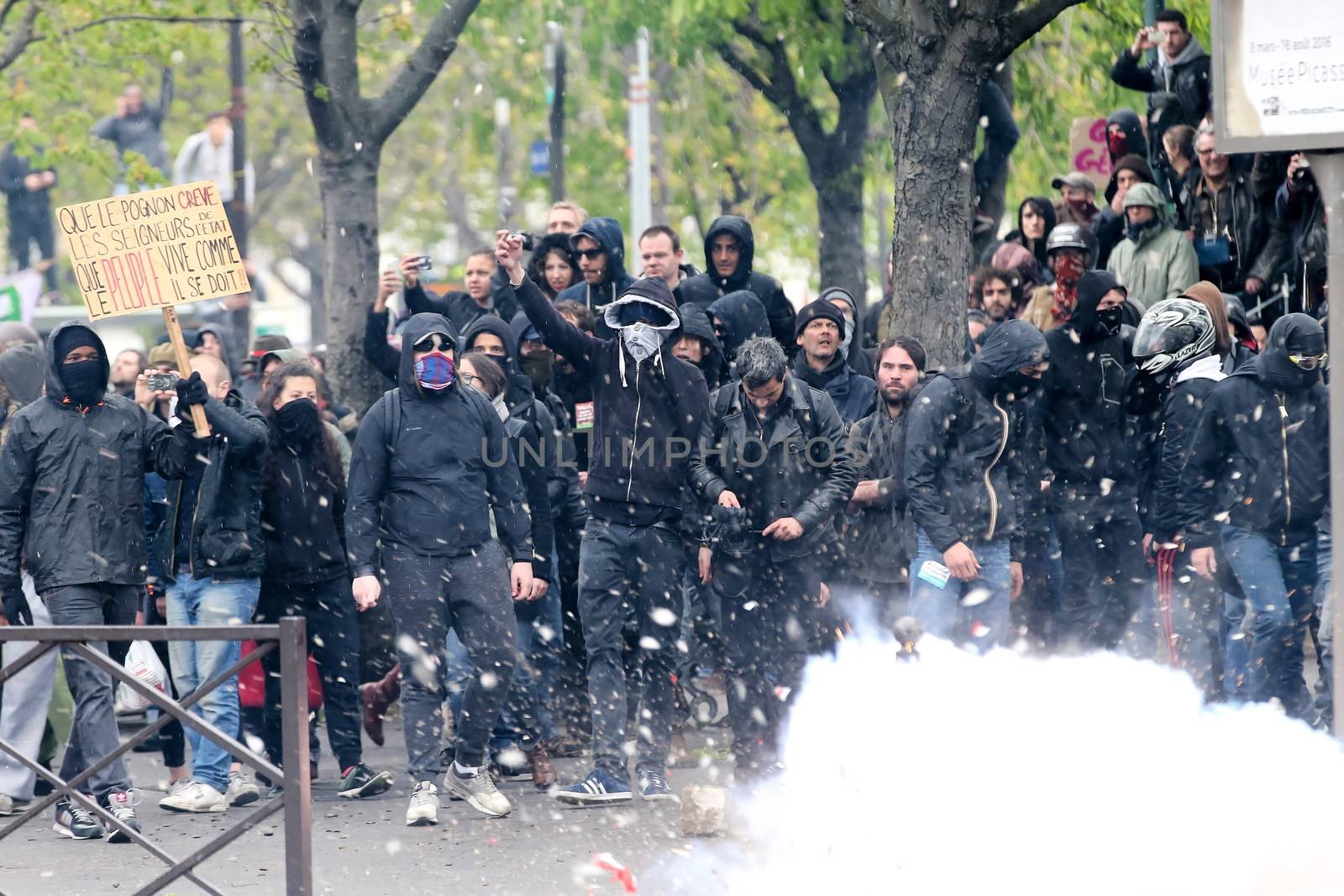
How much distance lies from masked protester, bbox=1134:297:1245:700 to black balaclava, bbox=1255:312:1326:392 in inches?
12.3

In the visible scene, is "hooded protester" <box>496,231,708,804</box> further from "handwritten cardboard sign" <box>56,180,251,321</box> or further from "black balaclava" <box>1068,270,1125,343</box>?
"black balaclava" <box>1068,270,1125,343</box>

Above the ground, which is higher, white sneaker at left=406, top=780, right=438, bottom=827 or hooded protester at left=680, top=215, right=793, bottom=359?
hooded protester at left=680, top=215, right=793, bottom=359

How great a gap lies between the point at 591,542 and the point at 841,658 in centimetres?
129

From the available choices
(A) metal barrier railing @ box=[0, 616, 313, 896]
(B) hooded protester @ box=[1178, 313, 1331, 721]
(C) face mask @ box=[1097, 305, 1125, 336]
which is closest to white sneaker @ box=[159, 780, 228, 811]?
(A) metal barrier railing @ box=[0, 616, 313, 896]

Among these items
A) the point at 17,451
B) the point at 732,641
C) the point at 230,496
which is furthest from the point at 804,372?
the point at 17,451

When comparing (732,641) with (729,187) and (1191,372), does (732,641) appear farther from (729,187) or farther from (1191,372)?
(729,187)

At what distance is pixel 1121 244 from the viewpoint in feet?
38.7

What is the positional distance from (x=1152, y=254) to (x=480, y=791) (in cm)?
560

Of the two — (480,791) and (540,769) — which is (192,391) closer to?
(480,791)

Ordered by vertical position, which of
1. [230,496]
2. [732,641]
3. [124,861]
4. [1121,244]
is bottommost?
[124,861]

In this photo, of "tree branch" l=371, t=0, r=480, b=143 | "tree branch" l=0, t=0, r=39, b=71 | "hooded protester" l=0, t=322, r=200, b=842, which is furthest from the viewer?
"tree branch" l=0, t=0, r=39, b=71

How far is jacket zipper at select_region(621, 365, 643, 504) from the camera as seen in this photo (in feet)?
28.5

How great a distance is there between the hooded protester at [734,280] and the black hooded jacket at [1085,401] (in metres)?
1.61

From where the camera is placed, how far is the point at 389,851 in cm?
795
